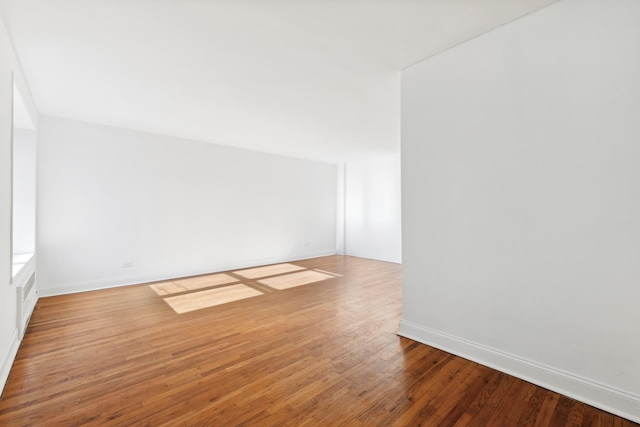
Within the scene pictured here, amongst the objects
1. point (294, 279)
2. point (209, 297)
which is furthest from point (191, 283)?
point (294, 279)

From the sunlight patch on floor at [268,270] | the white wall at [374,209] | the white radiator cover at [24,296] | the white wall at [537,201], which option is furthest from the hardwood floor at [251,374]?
the white wall at [374,209]

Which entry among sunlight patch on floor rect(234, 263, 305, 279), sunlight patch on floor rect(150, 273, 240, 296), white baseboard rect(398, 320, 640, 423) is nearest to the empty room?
white baseboard rect(398, 320, 640, 423)

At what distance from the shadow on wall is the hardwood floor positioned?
0.61 ft

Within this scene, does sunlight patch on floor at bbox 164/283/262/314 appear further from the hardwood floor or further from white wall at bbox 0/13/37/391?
white wall at bbox 0/13/37/391

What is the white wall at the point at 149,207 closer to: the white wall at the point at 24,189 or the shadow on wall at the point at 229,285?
the white wall at the point at 24,189

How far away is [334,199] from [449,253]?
5.48m

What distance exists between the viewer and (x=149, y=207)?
4711mm

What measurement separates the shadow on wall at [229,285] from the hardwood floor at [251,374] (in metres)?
0.19

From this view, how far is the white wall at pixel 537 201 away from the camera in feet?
5.40

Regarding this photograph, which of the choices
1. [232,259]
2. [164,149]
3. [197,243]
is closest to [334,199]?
[232,259]

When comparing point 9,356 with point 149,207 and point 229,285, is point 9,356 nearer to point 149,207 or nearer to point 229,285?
point 229,285

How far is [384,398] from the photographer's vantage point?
1.76 metres

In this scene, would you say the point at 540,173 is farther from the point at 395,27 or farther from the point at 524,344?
the point at 395,27

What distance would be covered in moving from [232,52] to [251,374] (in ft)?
8.53
